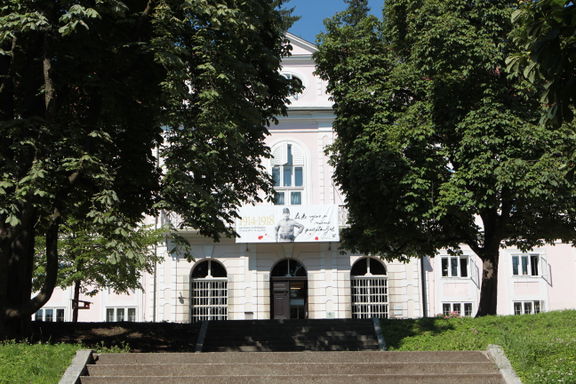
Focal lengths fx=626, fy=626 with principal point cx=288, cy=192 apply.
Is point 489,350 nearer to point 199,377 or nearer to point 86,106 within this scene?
point 199,377

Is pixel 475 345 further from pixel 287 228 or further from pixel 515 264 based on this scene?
pixel 515 264

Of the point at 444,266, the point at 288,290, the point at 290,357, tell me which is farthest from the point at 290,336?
the point at 444,266

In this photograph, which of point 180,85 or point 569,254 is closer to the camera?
point 180,85

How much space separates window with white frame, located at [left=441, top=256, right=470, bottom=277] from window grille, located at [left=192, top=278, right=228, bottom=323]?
10.1 m

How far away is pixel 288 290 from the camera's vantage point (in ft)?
93.5

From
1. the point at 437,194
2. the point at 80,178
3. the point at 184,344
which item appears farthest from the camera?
the point at 437,194

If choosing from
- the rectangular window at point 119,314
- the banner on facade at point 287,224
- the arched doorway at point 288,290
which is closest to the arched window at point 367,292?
the arched doorway at point 288,290

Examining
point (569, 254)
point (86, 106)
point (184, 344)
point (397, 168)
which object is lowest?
point (184, 344)

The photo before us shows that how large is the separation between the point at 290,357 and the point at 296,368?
749mm

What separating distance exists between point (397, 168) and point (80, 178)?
826 cm

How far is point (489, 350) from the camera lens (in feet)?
36.4

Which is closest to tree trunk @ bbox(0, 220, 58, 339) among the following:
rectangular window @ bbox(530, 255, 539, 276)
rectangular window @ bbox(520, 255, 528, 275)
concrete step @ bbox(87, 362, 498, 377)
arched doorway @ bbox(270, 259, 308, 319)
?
concrete step @ bbox(87, 362, 498, 377)

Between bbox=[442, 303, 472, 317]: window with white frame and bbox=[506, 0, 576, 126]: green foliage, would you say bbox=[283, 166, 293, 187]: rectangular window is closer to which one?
bbox=[442, 303, 472, 317]: window with white frame

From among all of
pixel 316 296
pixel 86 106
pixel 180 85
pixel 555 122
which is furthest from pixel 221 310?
pixel 555 122
